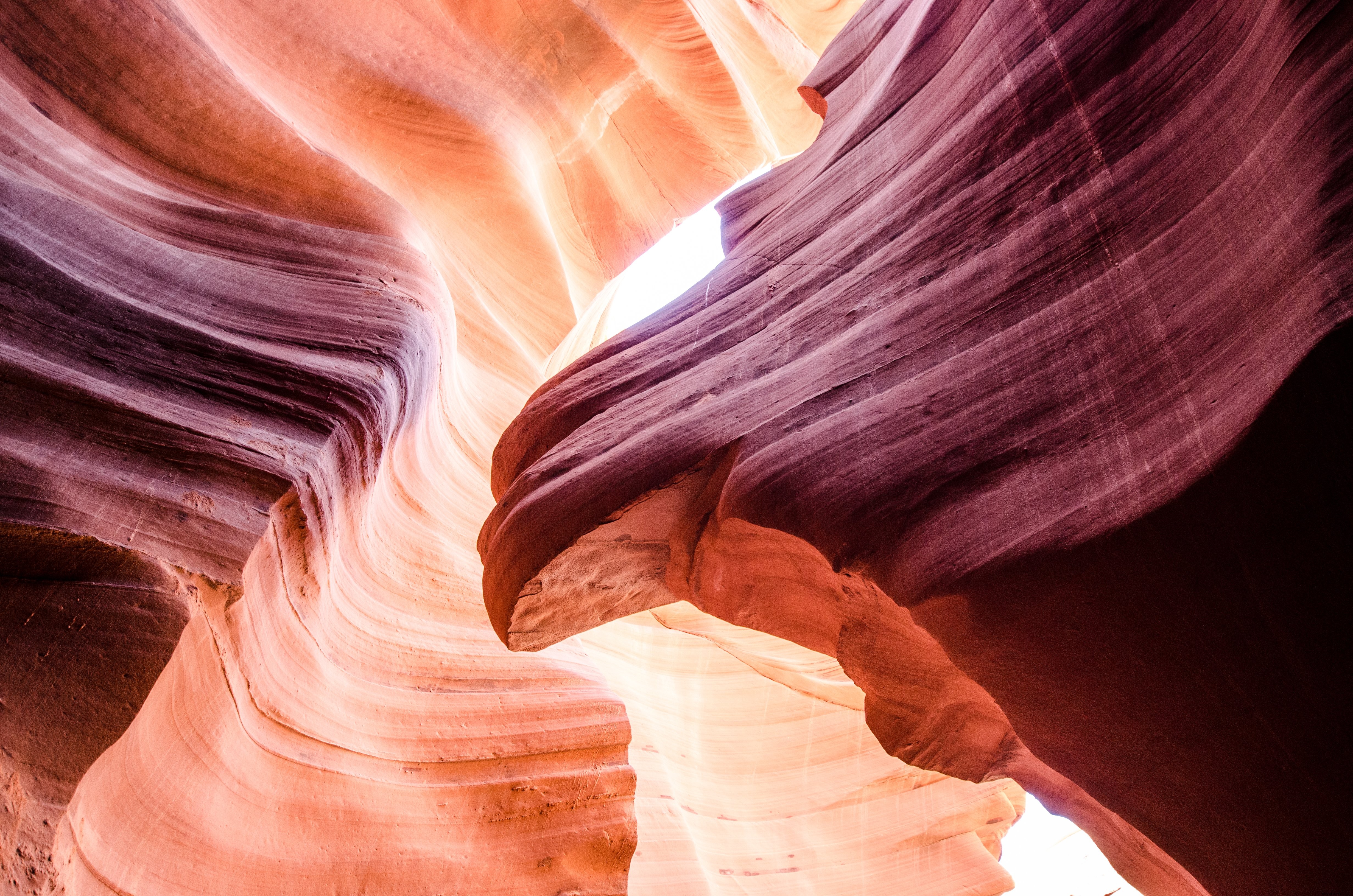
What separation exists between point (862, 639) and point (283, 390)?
1766 mm

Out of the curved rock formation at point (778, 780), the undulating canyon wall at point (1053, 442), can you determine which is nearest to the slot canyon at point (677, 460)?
the undulating canyon wall at point (1053, 442)

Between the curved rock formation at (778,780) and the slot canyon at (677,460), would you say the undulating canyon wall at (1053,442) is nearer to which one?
the slot canyon at (677,460)

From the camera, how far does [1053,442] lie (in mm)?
1736

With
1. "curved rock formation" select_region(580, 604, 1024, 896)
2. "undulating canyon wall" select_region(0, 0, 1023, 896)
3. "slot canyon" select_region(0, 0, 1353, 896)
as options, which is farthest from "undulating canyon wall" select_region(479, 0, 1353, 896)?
"curved rock formation" select_region(580, 604, 1024, 896)

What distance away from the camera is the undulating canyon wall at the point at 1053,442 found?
1466mm

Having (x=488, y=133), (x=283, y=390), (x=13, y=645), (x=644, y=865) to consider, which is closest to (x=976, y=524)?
(x=283, y=390)

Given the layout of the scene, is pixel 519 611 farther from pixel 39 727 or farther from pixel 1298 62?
pixel 1298 62

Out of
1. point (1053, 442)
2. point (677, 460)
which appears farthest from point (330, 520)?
point (1053, 442)

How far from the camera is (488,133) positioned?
4.35 metres

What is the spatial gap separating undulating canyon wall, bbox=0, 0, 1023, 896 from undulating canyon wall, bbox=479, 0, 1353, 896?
664mm

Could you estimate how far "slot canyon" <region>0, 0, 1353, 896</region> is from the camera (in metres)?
1.54

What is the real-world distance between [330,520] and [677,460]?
1.14m

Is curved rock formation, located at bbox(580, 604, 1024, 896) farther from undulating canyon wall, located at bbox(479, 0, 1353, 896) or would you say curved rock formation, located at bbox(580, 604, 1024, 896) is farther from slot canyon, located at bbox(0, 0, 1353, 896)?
undulating canyon wall, located at bbox(479, 0, 1353, 896)

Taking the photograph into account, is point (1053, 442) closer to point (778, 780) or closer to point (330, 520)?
point (330, 520)
